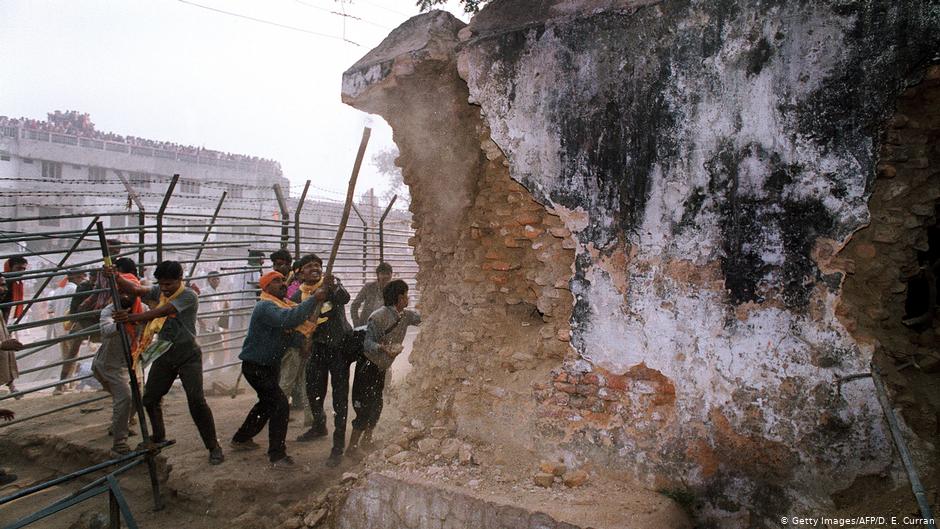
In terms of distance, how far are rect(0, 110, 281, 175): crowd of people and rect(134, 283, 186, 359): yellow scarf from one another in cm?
2264

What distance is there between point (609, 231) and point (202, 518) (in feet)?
12.1

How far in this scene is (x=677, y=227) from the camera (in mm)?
3100

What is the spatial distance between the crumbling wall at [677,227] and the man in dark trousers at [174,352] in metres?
2.16

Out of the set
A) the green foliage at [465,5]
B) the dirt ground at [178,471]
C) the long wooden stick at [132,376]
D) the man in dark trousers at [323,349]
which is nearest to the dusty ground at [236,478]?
the dirt ground at [178,471]

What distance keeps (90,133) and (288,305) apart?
24958mm

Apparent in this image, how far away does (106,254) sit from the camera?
13.1 ft

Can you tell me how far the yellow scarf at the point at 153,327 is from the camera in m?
4.57

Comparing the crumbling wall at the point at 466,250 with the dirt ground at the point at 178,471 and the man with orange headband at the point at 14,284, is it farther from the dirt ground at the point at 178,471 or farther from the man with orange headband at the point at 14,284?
the man with orange headband at the point at 14,284

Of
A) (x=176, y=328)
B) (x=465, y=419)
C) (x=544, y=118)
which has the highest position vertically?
(x=544, y=118)

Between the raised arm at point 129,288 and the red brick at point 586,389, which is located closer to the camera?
the red brick at point 586,389

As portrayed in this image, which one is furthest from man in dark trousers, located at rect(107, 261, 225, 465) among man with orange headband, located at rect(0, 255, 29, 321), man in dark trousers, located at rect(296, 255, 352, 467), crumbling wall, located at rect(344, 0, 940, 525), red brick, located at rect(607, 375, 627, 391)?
red brick, located at rect(607, 375, 627, 391)

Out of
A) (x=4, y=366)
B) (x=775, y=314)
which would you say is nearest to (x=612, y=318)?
(x=775, y=314)

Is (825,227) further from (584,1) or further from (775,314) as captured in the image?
(584,1)

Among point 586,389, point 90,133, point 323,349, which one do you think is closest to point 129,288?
point 323,349
